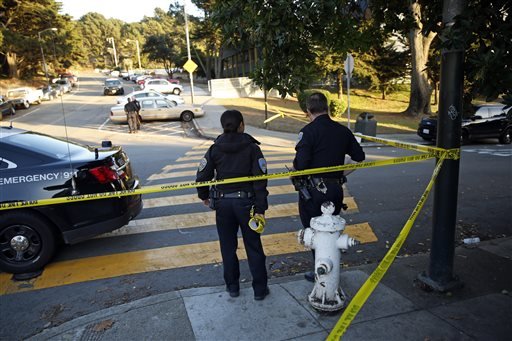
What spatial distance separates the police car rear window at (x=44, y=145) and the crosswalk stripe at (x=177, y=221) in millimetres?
1381

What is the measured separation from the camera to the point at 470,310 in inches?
140

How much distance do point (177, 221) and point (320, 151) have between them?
3320 mm

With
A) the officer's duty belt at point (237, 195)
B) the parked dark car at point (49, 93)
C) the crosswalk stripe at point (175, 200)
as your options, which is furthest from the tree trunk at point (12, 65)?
the officer's duty belt at point (237, 195)

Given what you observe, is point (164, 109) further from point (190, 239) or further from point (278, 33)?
point (278, 33)

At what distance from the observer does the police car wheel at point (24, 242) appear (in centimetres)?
460

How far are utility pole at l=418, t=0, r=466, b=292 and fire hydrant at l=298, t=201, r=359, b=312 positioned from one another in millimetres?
1099

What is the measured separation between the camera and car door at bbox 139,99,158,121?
22.3 meters

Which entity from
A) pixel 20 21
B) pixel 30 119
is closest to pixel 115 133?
pixel 30 119

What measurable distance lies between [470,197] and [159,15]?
138m

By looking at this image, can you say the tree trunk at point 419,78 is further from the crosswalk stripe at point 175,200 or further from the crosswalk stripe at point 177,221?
the crosswalk stripe at point 177,221

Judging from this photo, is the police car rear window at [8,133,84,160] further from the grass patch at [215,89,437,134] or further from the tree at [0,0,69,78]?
the tree at [0,0,69,78]

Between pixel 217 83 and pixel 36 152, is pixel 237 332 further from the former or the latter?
pixel 217 83

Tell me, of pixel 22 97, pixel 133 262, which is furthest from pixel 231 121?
pixel 22 97

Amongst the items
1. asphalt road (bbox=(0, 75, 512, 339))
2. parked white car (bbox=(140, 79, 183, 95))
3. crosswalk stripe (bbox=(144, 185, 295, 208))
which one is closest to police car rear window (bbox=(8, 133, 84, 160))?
asphalt road (bbox=(0, 75, 512, 339))
